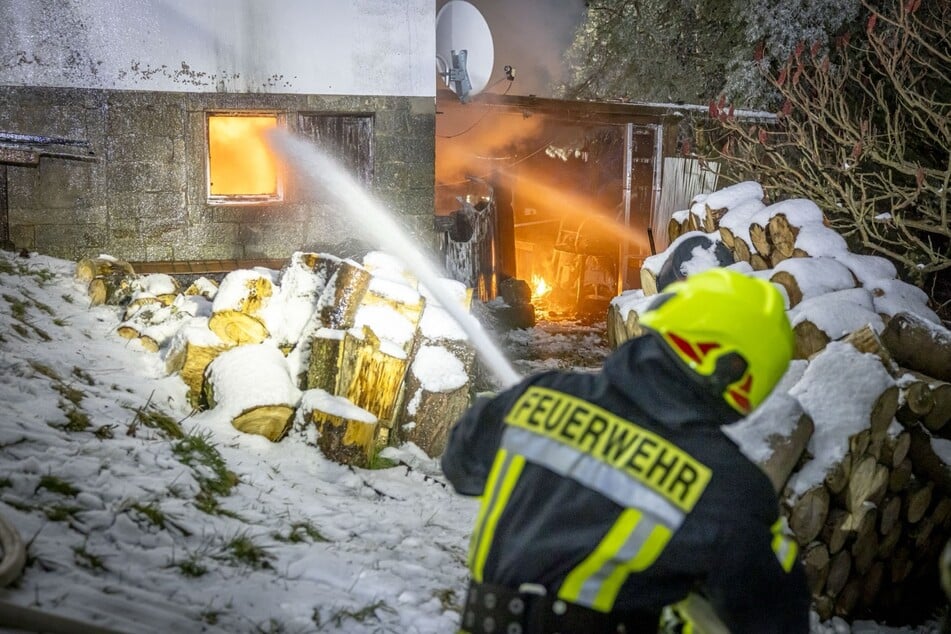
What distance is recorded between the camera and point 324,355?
19.9ft

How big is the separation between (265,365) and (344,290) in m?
0.94

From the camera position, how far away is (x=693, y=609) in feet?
6.33

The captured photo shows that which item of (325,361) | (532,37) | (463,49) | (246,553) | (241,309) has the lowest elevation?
(246,553)

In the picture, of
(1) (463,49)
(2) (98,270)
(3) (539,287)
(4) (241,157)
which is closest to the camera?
(2) (98,270)

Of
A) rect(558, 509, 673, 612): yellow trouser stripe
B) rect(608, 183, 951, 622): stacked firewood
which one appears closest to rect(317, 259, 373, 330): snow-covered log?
rect(608, 183, 951, 622): stacked firewood

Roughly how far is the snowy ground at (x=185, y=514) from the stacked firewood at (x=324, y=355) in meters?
0.20

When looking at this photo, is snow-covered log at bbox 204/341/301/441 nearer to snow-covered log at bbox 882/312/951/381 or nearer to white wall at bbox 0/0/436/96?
snow-covered log at bbox 882/312/951/381

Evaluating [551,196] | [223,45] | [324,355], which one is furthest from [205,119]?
[551,196]

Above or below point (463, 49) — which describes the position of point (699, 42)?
above

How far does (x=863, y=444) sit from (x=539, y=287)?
→ 36.9 ft

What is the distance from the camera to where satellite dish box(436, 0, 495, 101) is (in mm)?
11297

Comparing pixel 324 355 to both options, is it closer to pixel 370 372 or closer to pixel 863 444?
pixel 370 372

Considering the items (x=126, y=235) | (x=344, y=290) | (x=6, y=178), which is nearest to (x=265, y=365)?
(x=344, y=290)

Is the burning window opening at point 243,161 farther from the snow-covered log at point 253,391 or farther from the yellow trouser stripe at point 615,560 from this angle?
the yellow trouser stripe at point 615,560
